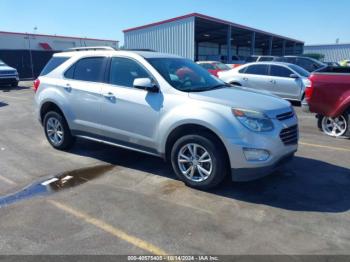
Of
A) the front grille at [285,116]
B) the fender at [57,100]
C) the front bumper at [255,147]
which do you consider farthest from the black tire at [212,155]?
the fender at [57,100]

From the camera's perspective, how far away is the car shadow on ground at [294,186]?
422 centimetres

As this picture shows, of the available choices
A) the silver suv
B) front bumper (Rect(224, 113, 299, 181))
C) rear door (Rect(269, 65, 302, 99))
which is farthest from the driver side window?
rear door (Rect(269, 65, 302, 99))

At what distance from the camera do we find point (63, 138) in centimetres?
639

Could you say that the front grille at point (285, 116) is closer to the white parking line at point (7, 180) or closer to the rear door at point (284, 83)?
the white parking line at point (7, 180)

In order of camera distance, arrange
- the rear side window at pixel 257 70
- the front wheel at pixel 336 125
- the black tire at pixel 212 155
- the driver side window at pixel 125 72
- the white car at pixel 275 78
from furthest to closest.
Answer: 1. the rear side window at pixel 257 70
2. the white car at pixel 275 78
3. the front wheel at pixel 336 125
4. the driver side window at pixel 125 72
5. the black tire at pixel 212 155

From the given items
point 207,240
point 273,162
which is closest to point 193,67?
point 273,162

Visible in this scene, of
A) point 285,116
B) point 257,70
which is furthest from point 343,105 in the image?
point 257,70

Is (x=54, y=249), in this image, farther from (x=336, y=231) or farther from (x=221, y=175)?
(x=336, y=231)

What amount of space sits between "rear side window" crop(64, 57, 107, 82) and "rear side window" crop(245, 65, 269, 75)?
27.2 ft

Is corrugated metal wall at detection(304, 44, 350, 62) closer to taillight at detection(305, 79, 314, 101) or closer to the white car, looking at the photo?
the white car

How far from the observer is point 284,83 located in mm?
12188

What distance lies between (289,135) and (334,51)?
204 feet

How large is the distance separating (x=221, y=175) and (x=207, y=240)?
46.8 inches

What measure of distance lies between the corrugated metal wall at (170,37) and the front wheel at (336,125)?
18994 mm
